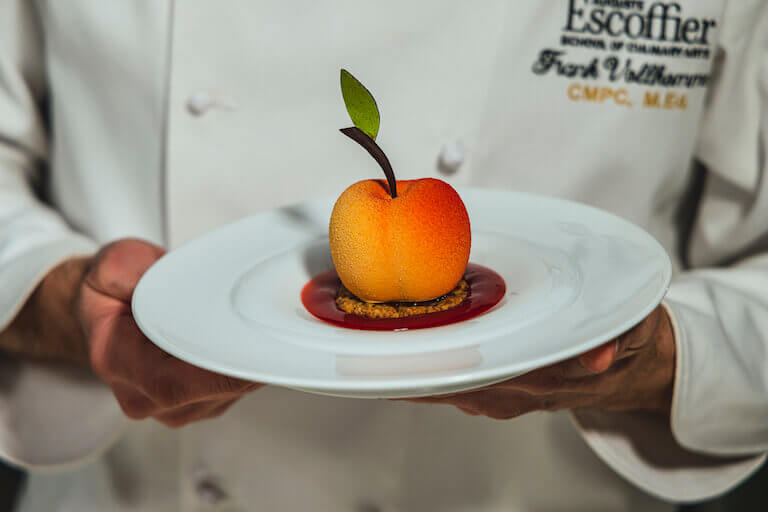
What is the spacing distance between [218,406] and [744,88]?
0.67m

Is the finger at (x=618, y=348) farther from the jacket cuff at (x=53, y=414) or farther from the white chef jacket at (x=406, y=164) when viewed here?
the jacket cuff at (x=53, y=414)

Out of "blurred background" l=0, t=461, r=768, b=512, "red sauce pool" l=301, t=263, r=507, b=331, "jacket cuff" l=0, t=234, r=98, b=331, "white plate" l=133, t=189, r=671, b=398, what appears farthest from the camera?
"blurred background" l=0, t=461, r=768, b=512

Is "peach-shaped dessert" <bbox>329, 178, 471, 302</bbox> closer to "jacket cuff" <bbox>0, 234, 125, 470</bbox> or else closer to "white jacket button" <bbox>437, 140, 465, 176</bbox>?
"white jacket button" <bbox>437, 140, 465, 176</bbox>

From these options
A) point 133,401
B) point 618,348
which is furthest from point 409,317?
point 133,401

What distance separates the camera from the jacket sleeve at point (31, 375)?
0.72m

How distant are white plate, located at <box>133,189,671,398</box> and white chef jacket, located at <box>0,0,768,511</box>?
161 mm

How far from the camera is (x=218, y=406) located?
0.62 m

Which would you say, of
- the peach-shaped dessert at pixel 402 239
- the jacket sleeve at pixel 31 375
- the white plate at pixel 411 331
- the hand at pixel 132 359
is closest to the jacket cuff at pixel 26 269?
the jacket sleeve at pixel 31 375

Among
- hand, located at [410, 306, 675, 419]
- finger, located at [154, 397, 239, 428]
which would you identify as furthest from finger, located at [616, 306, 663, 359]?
finger, located at [154, 397, 239, 428]

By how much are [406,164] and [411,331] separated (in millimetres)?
Result: 334

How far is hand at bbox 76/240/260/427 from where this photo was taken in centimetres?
48

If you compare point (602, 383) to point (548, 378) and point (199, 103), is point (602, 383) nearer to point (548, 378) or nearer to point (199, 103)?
point (548, 378)

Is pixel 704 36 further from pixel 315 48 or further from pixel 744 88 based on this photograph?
pixel 315 48

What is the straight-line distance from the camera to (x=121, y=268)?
559 mm
